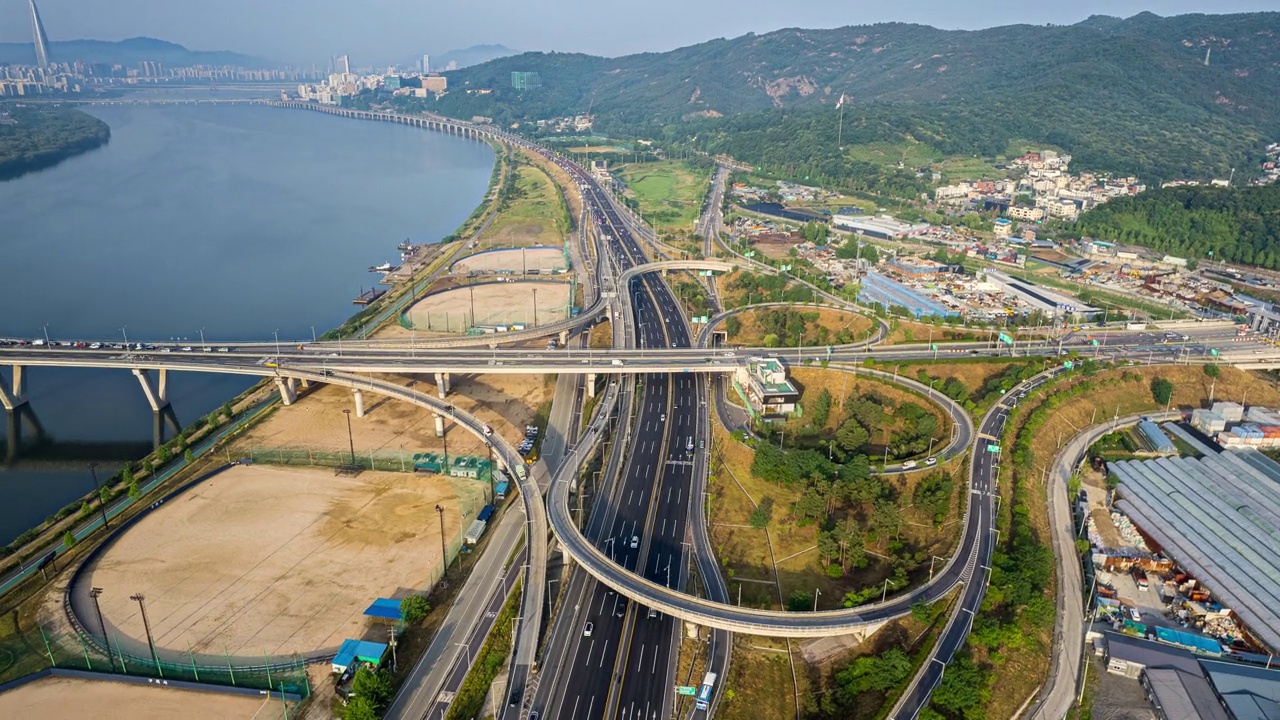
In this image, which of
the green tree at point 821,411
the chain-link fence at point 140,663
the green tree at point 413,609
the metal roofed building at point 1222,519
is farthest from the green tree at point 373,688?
the metal roofed building at point 1222,519

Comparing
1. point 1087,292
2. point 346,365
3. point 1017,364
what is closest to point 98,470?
point 346,365

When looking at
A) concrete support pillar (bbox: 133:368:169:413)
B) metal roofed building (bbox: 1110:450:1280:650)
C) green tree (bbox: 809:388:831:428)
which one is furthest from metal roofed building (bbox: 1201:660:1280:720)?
concrete support pillar (bbox: 133:368:169:413)

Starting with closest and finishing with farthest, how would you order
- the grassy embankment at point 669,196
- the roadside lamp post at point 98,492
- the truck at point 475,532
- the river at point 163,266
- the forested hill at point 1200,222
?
the truck at point 475,532
the roadside lamp post at point 98,492
the river at point 163,266
the forested hill at point 1200,222
the grassy embankment at point 669,196

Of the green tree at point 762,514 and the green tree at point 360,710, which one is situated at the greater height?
the green tree at point 762,514

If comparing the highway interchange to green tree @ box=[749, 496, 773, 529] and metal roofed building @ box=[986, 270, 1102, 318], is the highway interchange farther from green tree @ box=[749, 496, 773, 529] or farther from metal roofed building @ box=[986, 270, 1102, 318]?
metal roofed building @ box=[986, 270, 1102, 318]

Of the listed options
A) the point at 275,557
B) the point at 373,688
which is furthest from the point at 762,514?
the point at 275,557

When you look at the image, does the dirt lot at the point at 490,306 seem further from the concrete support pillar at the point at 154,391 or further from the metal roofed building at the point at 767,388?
the metal roofed building at the point at 767,388

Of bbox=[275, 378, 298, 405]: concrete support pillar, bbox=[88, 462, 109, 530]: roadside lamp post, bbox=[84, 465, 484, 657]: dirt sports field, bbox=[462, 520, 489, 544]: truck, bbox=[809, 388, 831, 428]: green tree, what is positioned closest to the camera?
bbox=[84, 465, 484, 657]: dirt sports field

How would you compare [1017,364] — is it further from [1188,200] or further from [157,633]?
[1188,200]
